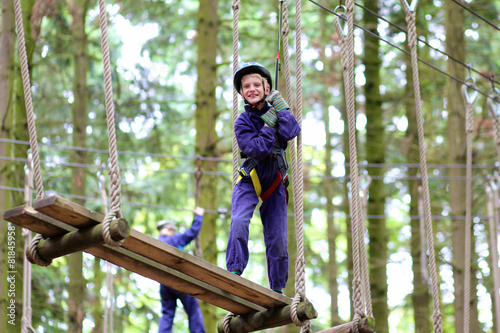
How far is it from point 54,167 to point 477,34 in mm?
5881

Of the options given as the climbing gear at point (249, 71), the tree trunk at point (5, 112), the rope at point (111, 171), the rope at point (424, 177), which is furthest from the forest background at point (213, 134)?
the rope at point (111, 171)

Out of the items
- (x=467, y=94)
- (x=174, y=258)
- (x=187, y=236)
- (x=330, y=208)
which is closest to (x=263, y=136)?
(x=174, y=258)

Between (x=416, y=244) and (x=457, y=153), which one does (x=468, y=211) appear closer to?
(x=457, y=153)

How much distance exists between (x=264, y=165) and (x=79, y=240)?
3.68 ft

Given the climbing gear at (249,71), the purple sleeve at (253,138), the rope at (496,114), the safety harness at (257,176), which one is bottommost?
the safety harness at (257,176)

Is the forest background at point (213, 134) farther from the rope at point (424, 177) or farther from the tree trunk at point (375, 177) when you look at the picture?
the rope at point (424, 177)

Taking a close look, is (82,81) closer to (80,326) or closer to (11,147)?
(11,147)

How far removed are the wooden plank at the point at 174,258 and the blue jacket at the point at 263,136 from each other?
2.10 feet

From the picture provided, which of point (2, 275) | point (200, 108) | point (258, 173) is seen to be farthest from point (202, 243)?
point (258, 173)

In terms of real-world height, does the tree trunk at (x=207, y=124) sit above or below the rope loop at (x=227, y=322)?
above

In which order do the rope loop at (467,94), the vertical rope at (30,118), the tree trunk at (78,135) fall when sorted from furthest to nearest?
the tree trunk at (78,135)
the rope loop at (467,94)
the vertical rope at (30,118)

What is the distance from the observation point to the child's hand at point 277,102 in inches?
141

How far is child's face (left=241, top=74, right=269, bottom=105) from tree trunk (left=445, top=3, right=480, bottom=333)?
12.2ft

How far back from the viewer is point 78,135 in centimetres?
807
